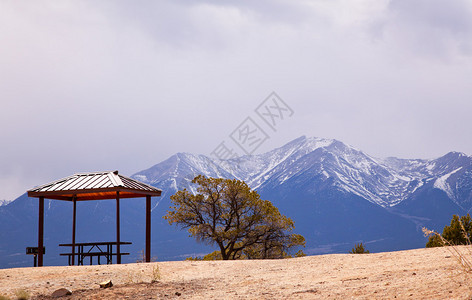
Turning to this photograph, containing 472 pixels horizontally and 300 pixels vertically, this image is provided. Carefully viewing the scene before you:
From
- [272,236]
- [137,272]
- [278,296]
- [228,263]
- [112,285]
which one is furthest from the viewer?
[272,236]

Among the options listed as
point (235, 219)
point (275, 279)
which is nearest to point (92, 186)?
point (275, 279)

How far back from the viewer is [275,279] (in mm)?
12336

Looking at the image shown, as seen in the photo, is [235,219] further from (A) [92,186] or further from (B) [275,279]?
(B) [275,279]

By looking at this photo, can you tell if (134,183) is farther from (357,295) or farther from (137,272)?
(357,295)

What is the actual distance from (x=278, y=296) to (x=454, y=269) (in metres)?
3.33

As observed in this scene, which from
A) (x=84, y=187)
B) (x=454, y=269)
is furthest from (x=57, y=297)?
(x=84, y=187)

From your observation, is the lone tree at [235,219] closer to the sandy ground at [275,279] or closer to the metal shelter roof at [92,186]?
the metal shelter roof at [92,186]

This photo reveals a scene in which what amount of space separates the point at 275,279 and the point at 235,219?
21758 millimetres

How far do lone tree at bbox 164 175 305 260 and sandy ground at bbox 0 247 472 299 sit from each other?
56.3 ft

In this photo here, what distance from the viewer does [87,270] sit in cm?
1460

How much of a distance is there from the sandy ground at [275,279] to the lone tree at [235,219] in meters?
17.2

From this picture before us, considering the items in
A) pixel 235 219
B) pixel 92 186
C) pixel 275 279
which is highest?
pixel 92 186

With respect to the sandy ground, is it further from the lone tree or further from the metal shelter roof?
the lone tree

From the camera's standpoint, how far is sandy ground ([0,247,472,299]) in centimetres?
955
